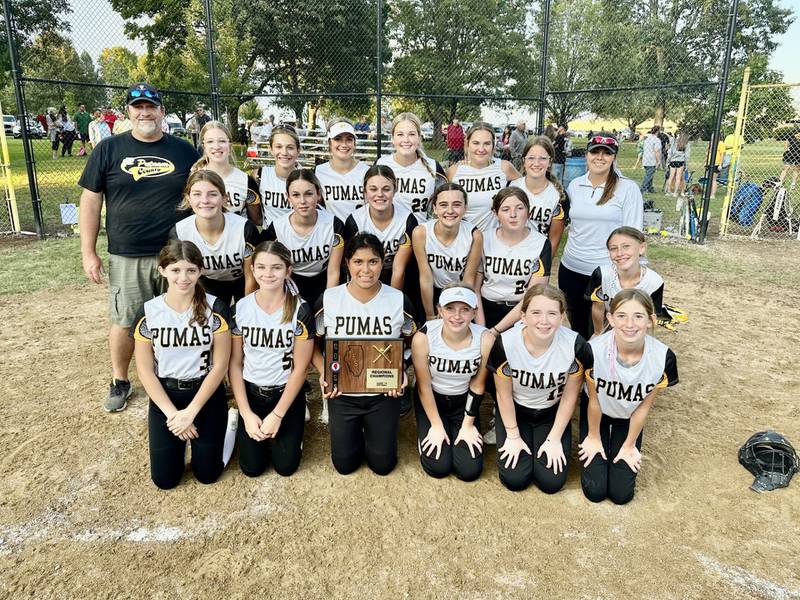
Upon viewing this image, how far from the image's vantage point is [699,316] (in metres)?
6.30

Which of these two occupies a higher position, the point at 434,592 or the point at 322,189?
the point at 322,189

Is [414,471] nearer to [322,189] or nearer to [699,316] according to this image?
[322,189]

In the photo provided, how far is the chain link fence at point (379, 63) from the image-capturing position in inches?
461

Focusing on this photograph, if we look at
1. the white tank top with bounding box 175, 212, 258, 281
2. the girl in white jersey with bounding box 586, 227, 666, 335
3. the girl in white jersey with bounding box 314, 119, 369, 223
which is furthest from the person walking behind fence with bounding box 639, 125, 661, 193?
the white tank top with bounding box 175, 212, 258, 281

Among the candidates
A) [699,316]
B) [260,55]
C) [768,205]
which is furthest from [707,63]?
[699,316]

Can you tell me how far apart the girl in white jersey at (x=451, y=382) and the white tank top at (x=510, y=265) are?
1.79ft

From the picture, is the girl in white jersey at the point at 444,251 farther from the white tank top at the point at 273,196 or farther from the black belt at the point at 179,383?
the black belt at the point at 179,383

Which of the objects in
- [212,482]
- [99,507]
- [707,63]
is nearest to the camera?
[99,507]

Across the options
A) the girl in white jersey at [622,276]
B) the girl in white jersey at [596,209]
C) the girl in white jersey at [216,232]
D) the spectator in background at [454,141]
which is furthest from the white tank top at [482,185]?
the spectator in background at [454,141]

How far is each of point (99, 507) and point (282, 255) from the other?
165 centimetres

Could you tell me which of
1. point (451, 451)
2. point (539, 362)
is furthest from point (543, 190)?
point (451, 451)

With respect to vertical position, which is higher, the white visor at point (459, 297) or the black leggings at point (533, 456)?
the white visor at point (459, 297)

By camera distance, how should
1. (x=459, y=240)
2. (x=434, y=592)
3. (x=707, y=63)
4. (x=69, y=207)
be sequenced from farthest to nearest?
1. (x=707, y=63)
2. (x=69, y=207)
3. (x=459, y=240)
4. (x=434, y=592)

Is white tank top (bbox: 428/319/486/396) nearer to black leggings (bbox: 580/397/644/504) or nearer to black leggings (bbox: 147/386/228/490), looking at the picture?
black leggings (bbox: 580/397/644/504)
